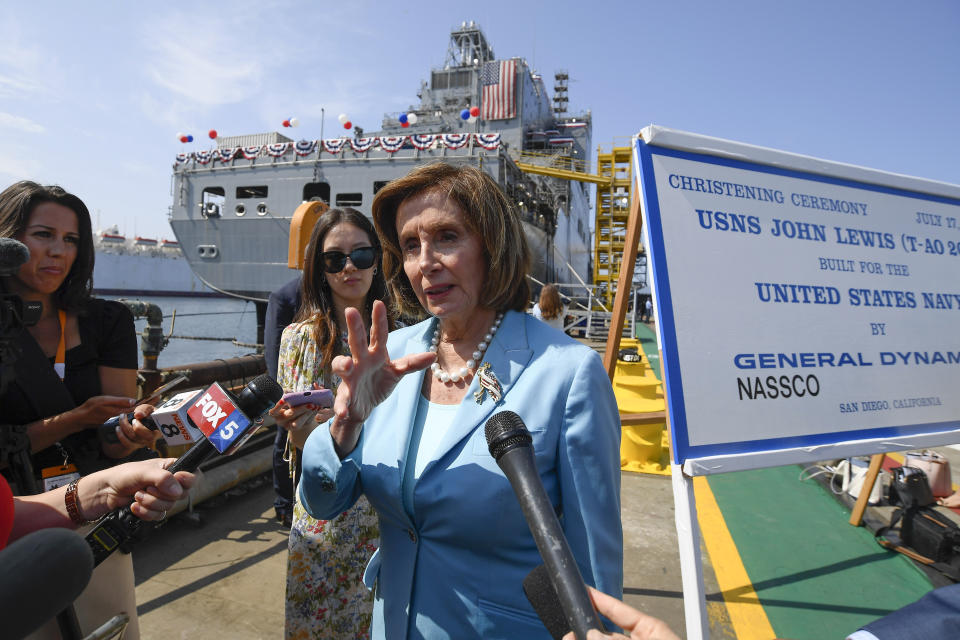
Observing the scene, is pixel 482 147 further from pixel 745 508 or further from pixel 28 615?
pixel 28 615

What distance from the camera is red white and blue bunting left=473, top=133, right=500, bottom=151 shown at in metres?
20.4

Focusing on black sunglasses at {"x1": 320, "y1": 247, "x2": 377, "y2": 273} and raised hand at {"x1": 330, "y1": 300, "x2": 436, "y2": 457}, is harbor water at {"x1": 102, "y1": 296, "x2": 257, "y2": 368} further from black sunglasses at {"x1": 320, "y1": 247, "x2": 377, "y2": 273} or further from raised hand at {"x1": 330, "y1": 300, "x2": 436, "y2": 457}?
raised hand at {"x1": 330, "y1": 300, "x2": 436, "y2": 457}

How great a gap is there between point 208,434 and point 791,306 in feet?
7.39

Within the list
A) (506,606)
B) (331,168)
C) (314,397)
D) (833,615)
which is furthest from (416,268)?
(331,168)

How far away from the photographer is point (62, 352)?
2.17 metres

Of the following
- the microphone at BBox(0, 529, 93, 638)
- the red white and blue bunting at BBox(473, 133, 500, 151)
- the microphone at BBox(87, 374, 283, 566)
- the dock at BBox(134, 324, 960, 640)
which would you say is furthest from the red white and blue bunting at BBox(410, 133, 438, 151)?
the microphone at BBox(0, 529, 93, 638)

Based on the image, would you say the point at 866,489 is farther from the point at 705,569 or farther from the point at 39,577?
the point at 39,577

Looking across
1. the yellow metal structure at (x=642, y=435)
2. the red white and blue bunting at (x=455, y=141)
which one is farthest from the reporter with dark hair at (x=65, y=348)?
the red white and blue bunting at (x=455, y=141)

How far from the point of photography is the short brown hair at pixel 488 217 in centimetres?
152

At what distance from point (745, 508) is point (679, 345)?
3.46 m

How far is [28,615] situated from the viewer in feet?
2.00

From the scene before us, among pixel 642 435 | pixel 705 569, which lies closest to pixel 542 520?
pixel 705 569

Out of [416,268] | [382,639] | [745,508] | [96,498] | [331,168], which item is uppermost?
[331,168]

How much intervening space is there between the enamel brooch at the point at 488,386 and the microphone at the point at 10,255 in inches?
57.6
